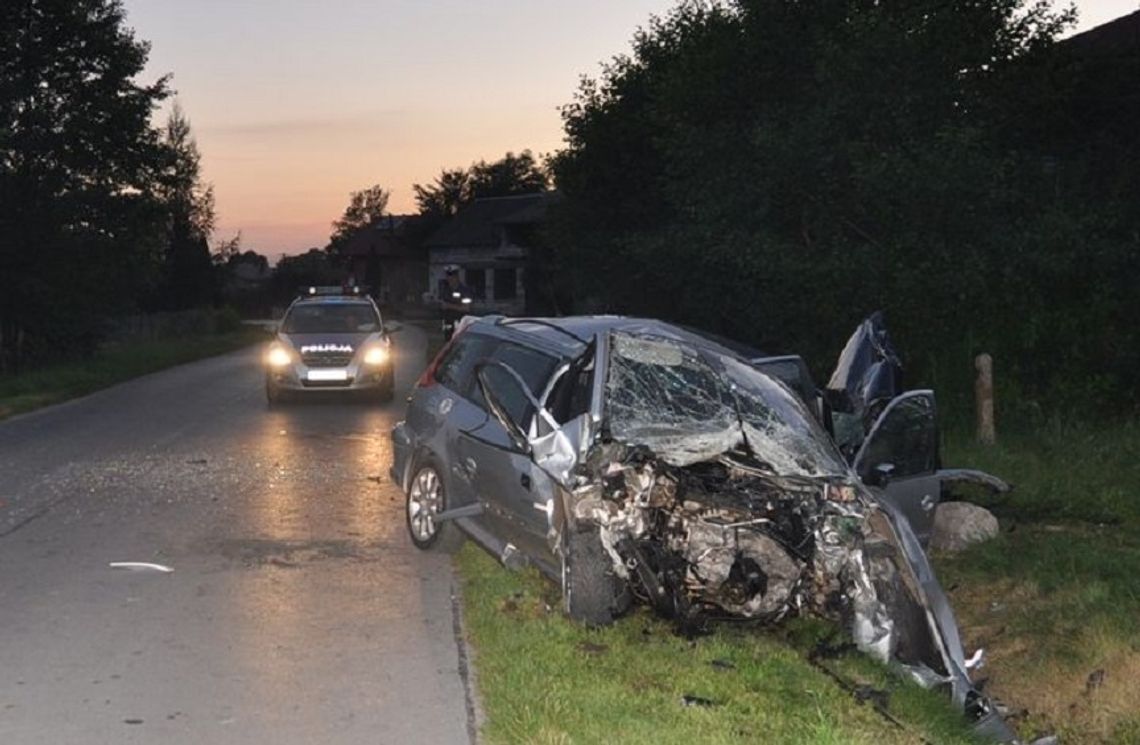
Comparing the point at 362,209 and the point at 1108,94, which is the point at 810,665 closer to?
the point at 1108,94

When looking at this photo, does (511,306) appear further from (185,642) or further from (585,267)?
(185,642)

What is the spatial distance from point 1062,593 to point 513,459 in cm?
367

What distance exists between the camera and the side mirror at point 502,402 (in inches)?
323

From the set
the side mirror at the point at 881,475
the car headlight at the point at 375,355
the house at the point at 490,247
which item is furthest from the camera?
the house at the point at 490,247

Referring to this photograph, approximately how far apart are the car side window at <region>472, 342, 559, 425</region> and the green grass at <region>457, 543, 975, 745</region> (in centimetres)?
135

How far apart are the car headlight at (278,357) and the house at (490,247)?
49976mm

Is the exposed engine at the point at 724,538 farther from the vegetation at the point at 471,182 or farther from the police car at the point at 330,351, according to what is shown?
the vegetation at the point at 471,182

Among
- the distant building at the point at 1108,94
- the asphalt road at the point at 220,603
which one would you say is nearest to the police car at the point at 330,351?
the asphalt road at the point at 220,603

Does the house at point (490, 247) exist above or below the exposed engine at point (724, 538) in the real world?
above

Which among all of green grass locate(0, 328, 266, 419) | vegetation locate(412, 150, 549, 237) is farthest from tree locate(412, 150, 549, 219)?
green grass locate(0, 328, 266, 419)

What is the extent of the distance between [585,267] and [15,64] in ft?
48.7

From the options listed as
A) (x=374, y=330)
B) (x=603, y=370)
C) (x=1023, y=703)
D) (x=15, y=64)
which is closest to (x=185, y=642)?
(x=603, y=370)

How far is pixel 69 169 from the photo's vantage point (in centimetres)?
3312

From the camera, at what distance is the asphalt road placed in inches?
244
